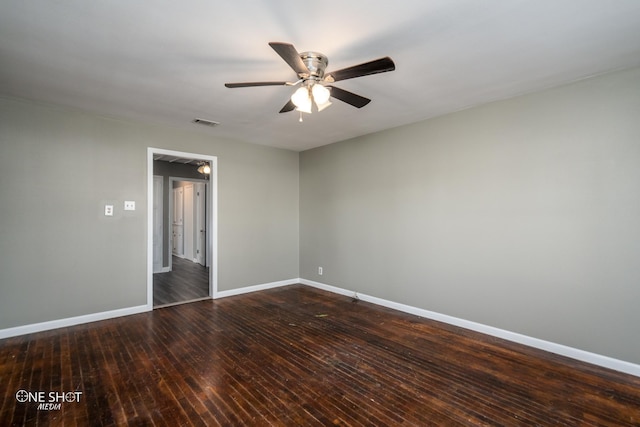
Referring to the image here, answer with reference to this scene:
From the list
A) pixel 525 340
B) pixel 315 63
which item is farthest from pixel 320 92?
pixel 525 340

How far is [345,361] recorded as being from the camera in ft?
8.88

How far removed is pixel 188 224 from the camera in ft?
27.1

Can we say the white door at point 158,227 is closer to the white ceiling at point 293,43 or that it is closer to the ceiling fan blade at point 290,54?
the white ceiling at point 293,43

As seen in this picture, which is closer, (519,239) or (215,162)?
(519,239)

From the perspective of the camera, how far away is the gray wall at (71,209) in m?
3.24

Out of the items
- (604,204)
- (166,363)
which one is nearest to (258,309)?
(166,363)

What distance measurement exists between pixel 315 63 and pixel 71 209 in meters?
3.39

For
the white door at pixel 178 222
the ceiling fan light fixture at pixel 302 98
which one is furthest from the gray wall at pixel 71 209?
the white door at pixel 178 222

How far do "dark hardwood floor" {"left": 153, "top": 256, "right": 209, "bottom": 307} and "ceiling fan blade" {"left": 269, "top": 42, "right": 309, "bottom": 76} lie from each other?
3917mm

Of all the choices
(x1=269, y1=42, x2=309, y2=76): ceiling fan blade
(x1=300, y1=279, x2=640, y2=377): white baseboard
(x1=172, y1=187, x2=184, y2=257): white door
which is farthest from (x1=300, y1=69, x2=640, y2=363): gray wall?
(x1=172, y1=187, x2=184, y2=257): white door

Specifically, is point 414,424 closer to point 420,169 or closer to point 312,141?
point 420,169

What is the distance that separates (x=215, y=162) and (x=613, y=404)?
5.04m

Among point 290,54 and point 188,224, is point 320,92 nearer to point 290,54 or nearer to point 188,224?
point 290,54

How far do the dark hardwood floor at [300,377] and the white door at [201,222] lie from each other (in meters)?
3.86
